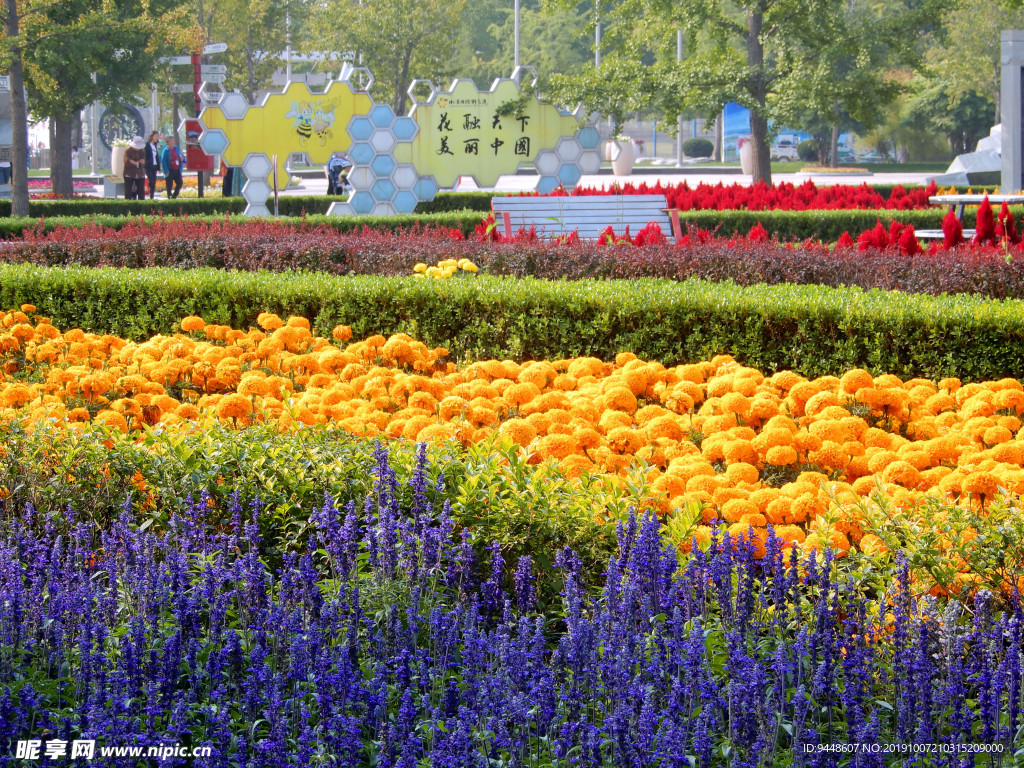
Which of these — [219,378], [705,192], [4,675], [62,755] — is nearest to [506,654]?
[62,755]

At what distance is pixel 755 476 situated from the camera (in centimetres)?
426

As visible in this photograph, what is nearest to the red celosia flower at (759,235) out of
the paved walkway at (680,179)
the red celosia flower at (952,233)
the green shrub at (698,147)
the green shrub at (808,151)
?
the red celosia flower at (952,233)

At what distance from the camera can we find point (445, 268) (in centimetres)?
890

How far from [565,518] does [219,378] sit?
2839mm

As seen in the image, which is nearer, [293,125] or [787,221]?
[787,221]

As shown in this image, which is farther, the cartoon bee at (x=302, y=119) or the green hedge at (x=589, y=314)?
the cartoon bee at (x=302, y=119)

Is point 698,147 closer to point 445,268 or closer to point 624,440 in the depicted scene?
point 445,268

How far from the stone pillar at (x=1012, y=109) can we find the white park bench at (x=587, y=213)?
35.9 feet

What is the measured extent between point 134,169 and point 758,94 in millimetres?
14488

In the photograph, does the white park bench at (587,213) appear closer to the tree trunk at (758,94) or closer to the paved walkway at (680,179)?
the tree trunk at (758,94)

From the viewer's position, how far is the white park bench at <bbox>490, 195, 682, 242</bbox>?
1348cm

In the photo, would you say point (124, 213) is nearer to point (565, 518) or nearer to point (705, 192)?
point (705, 192)

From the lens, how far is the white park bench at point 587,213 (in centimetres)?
1348

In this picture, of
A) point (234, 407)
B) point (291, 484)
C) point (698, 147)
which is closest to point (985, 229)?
point (234, 407)
